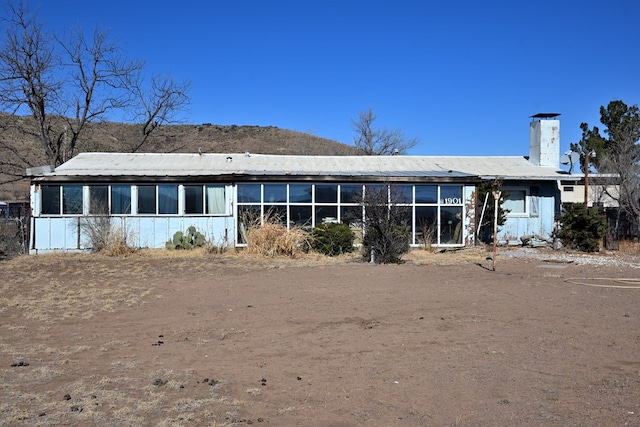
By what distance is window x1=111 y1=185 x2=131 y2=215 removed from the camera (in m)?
20.1

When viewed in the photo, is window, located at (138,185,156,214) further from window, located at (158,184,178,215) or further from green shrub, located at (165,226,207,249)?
green shrub, located at (165,226,207,249)

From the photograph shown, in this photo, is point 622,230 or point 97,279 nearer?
point 97,279

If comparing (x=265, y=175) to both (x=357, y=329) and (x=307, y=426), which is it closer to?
(x=357, y=329)

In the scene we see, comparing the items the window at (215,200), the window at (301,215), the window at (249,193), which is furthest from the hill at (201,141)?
the window at (301,215)

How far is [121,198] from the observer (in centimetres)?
2017

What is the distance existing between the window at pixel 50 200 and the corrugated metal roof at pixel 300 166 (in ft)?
1.51

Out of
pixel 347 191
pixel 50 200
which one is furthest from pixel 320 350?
pixel 50 200

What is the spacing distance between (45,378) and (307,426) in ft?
9.94

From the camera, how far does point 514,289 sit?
11906 millimetres

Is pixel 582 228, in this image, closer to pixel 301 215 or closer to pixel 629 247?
pixel 629 247

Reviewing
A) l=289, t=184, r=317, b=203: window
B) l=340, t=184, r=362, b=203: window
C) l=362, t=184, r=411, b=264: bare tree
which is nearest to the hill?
l=289, t=184, r=317, b=203: window

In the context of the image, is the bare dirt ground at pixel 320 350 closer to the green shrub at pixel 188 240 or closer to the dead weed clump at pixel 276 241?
the dead weed clump at pixel 276 241

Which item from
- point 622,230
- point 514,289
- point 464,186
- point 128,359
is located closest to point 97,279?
point 128,359

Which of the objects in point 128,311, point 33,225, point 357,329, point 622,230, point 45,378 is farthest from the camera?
point 622,230
